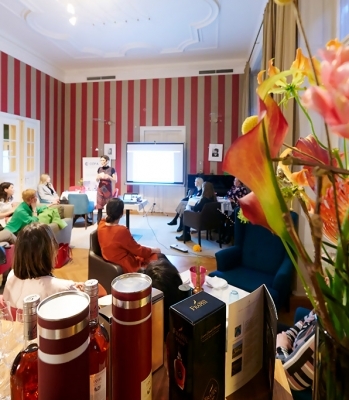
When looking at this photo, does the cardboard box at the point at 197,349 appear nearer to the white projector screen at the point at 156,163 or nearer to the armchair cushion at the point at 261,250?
the armchair cushion at the point at 261,250

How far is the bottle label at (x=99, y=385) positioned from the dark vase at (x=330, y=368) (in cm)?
42

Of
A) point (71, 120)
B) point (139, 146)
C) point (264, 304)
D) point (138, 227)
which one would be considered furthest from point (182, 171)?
point (264, 304)

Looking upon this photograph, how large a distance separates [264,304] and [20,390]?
24.1 inches

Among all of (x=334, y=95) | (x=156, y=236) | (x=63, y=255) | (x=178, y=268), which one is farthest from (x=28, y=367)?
(x=156, y=236)

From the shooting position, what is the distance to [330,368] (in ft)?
1.58

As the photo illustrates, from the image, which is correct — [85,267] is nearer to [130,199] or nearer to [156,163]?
[130,199]

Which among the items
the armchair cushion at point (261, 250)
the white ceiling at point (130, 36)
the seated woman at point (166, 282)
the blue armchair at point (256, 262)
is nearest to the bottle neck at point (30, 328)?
the seated woman at point (166, 282)

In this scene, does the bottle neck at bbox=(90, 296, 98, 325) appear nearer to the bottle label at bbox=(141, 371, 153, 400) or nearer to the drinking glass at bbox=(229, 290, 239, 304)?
the bottle label at bbox=(141, 371, 153, 400)

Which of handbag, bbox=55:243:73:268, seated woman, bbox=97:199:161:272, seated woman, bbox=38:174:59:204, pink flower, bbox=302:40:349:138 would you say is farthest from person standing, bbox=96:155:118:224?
pink flower, bbox=302:40:349:138

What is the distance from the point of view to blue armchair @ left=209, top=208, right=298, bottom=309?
2463 mm

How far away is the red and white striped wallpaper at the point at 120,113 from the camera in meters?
7.45

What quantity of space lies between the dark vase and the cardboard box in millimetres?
205

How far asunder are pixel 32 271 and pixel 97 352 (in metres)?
1.18

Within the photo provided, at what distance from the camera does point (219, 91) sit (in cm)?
746
